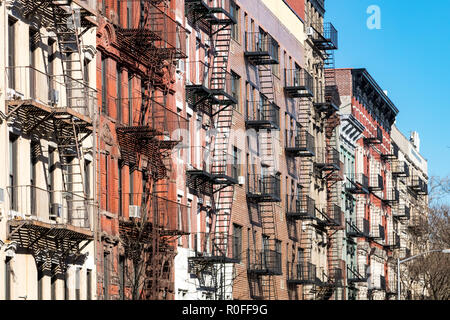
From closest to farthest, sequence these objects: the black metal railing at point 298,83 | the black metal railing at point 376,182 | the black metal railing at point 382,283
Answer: the black metal railing at point 298,83 → the black metal railing at point 382,283 → the black metal railing at point 376,182

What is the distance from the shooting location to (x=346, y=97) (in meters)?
95.6

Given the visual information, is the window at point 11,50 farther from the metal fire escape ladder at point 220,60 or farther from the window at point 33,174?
the metal fire escape ladder at point 220,60

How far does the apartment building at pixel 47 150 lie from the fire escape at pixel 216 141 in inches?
504

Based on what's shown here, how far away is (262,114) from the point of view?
214 feet

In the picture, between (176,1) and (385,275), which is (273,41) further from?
(385,275)

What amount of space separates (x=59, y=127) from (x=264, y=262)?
88.5 ft

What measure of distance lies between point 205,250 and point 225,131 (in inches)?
286

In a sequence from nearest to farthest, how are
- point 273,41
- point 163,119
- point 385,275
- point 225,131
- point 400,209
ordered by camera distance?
point 163,119 → point 225,131 → point 273,41 → point 385,275 → point 400,209

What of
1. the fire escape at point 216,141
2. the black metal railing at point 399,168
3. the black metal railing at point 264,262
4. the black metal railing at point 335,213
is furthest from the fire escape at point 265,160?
the black metal railing at point 399,168

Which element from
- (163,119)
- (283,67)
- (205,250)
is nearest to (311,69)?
(283,67)

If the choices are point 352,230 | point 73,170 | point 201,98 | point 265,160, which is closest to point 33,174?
point 73,170

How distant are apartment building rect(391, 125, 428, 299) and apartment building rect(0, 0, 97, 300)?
68037 mm

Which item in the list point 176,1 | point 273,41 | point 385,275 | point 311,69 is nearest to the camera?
point 176,1

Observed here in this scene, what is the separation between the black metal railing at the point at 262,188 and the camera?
204 ft
